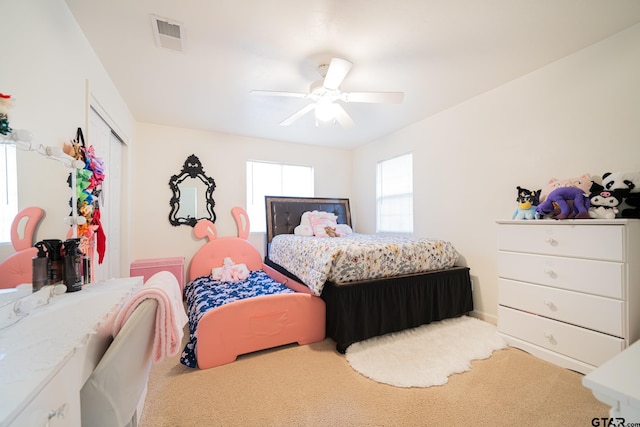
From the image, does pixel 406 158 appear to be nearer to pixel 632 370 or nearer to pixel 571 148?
pixel 571 148

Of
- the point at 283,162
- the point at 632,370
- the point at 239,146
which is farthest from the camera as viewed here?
the point at 283,162

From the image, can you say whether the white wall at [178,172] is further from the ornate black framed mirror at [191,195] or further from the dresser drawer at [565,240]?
the dresser drawer at [565,240]

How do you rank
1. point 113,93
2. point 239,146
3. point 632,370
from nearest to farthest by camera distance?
point 632,370 < point 113,93 < point 239,146

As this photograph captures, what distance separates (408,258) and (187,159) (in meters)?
3.21

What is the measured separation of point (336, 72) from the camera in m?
1.78

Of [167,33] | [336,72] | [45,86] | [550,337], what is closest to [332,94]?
[336,72]

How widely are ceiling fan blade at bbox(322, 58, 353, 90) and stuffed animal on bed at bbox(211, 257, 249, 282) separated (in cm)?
237

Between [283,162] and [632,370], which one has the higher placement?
[283,162]

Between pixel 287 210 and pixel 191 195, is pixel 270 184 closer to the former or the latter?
pixel 287 210

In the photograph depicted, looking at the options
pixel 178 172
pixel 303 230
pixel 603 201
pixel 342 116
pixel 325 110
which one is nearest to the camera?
pixel 603 201

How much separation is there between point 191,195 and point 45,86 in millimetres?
2383

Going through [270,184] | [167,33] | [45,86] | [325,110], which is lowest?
[270,184]

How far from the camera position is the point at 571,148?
2.01 m

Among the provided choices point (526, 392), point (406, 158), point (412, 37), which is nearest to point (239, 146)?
point (406, 158)
